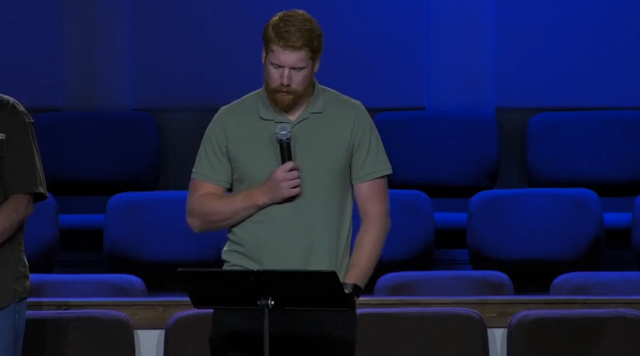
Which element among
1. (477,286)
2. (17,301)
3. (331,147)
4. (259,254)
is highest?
(331,147)

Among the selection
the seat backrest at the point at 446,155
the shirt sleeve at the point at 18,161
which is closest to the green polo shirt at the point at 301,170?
the shirt sleeve at the point at 18,161

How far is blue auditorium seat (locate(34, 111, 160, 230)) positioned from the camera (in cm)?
381

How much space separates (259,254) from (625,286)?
1259 millimetres

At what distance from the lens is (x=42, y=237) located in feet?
10.4

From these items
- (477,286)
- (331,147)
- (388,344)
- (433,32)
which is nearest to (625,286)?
(477,286)

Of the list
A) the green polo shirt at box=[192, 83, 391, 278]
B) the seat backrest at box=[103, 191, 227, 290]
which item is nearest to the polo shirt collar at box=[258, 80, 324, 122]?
the green polo shirt at box=[192, 83, 391, 278]

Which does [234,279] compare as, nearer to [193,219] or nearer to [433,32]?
[193,219]

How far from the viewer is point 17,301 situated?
1.89 metres

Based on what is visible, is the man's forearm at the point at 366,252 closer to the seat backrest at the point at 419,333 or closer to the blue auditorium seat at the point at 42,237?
the seat backrest at the point at 419,333

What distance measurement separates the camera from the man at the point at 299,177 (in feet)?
5.67

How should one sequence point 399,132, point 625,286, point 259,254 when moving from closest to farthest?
point 259,254, point 625,286, point 399,132

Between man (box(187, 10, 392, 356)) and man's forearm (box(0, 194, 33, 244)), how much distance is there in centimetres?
34

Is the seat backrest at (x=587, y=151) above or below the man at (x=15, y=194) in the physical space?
below

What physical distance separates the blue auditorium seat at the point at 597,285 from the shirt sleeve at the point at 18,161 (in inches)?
54.6
